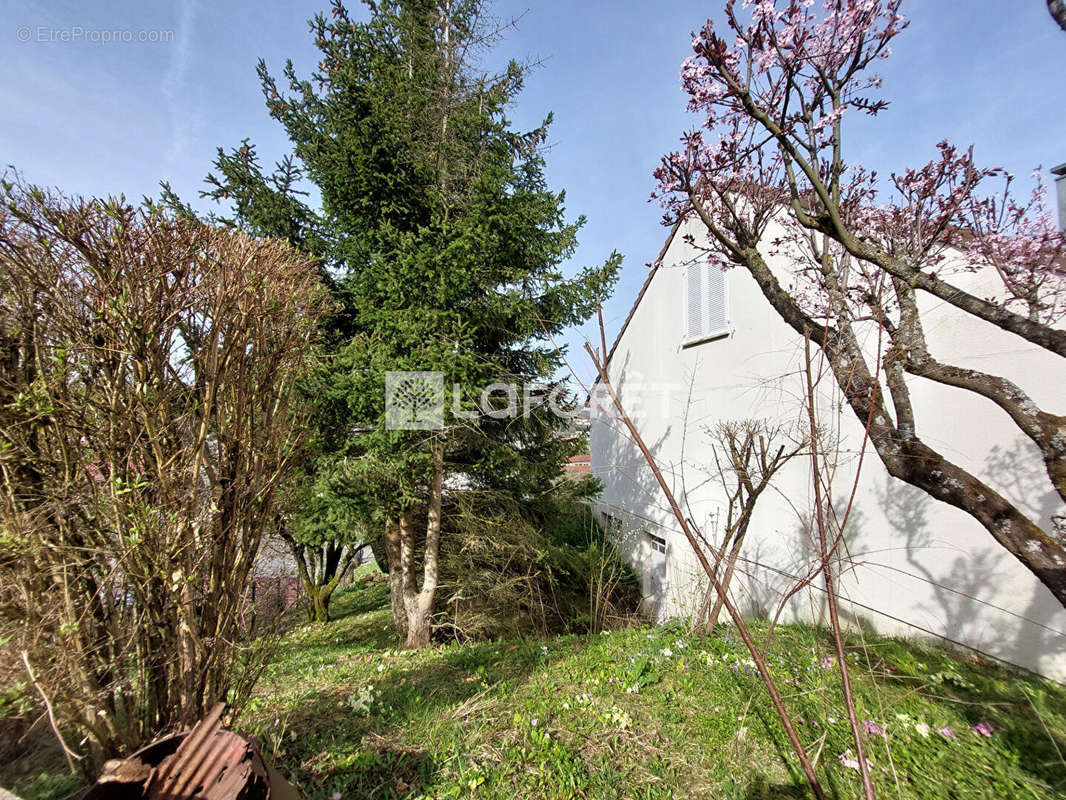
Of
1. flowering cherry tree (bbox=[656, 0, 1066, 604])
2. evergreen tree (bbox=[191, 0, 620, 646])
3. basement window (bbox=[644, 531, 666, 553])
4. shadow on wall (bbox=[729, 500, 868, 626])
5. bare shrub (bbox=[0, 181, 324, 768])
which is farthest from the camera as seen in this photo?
basement window (bbox=[644, 531, 666, 553])

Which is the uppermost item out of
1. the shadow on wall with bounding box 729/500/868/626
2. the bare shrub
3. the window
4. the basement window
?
the window

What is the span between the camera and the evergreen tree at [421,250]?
15.4ft

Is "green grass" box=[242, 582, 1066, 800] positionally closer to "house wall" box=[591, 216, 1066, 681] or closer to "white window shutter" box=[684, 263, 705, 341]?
"house wall" box=[591, 216, 1066, 681]

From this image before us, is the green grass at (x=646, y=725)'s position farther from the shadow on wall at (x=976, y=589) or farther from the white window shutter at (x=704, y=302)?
the white window shutter at (x=704, y=302)

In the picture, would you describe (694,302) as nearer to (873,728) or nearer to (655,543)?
(655,543)

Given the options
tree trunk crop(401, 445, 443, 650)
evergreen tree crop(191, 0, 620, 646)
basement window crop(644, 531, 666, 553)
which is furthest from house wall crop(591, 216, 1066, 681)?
tree trunk crop(401, 445, 443, 650)

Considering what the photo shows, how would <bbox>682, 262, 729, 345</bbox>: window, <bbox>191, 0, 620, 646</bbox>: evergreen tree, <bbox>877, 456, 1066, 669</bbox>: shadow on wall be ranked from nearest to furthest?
<bbox>877, 456, 1066, 669</bbox>: shadow on wall, <bbox>191, 0, 620, 646</bbox>: evergreen tree, <bbox>682, 262, 729, 345</bbox>: window

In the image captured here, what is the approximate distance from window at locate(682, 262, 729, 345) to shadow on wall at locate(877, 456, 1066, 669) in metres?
2.86

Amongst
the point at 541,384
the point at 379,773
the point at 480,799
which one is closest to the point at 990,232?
the point at 541,384

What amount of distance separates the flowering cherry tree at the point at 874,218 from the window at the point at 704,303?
8.30ft

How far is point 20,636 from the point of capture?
136cm

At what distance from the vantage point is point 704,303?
6.20m

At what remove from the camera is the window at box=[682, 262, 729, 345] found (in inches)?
231

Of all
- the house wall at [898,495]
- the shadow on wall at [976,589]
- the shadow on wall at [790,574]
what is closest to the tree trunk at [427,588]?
the house wall at [898,495]
